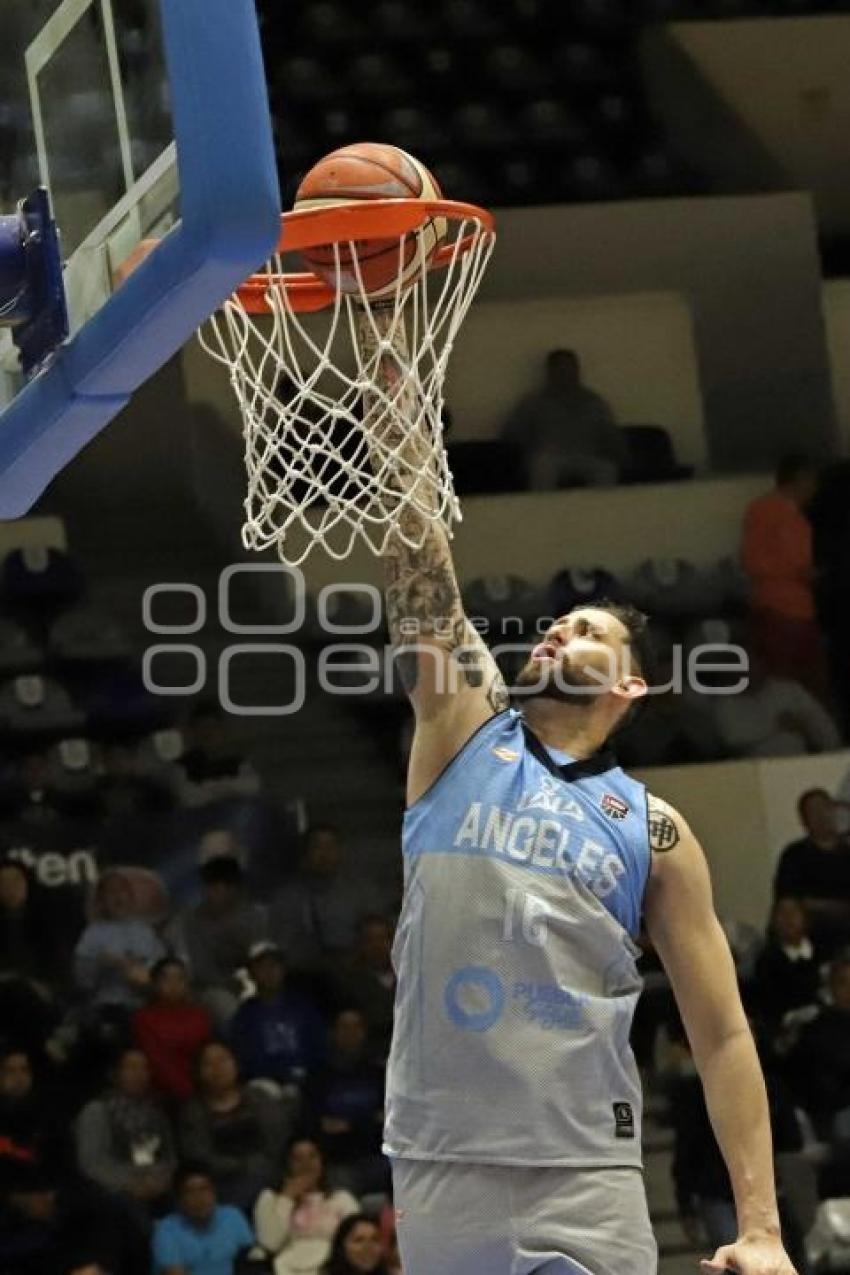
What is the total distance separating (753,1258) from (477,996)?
62 cm

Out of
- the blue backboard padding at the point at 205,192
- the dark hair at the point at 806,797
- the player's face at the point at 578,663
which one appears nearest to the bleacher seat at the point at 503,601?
the dark hair at the point at 806,797

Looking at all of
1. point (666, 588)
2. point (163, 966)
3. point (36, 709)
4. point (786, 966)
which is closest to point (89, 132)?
point (163, 966)

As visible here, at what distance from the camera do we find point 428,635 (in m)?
4.02

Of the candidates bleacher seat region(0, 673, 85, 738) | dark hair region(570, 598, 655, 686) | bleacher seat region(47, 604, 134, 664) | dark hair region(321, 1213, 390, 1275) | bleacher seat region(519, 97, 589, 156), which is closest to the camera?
dark hair region(570, 598, 655, 686)

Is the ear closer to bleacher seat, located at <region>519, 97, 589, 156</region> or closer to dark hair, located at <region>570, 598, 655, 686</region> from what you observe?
dark hair, located at <region>570, 598, 655, 686</region>

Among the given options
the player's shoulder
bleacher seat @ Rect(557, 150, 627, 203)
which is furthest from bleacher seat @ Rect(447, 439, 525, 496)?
the player's shoulder

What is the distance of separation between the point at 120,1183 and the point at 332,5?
6.41 m

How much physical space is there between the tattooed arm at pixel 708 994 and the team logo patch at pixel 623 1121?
0.54ft

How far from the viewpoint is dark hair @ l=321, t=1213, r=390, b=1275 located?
7.69 m

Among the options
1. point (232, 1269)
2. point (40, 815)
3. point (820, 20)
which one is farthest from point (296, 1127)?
point (820, 20)

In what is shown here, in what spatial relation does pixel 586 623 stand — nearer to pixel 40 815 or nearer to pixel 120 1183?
pixel 120 1183

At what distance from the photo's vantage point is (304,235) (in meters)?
4.09

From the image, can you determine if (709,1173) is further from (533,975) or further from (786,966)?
(533,975)

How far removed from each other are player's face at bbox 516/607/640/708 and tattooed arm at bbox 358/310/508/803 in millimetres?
82
